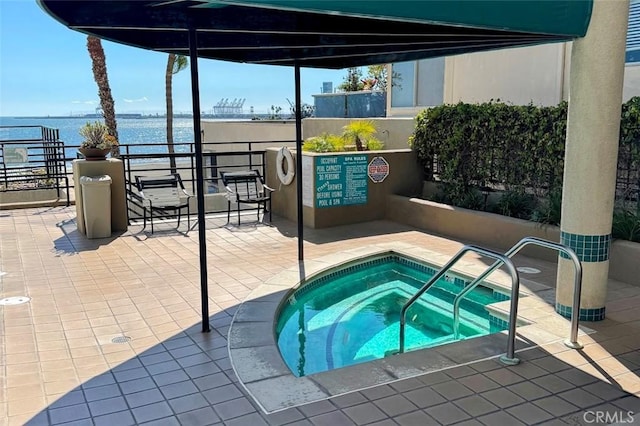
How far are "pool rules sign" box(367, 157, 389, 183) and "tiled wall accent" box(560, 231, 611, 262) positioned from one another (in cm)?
469

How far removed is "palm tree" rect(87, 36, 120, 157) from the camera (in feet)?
43.4

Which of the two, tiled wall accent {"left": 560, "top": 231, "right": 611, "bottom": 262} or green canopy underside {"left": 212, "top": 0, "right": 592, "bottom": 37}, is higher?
green canopy underside {"left": 212, "top": 0, "right": 592, "bottom": 37}

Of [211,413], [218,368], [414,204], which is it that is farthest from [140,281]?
[414,204]

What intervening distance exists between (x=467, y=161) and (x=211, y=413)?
6607mm

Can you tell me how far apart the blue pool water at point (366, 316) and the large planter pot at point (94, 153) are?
4.26 m

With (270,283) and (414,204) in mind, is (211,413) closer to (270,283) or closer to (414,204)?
(270,283)

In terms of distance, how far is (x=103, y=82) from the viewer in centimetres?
1382

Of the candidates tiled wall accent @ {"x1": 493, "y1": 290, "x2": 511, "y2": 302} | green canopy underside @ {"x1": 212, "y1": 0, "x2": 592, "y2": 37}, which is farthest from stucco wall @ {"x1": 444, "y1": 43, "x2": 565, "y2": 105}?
green canopy underside @ {"x1": 212, "y1": 0, "x2": 592, "y2": 37}

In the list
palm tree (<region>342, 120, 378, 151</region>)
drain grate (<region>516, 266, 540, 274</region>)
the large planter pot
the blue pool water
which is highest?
palm tree (<region>342, 120, 378, 151</region>)

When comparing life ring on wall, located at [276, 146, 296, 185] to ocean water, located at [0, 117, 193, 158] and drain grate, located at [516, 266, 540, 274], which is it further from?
drain grate, located at [516, 266, 540, 274]

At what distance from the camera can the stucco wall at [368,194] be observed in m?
8.75

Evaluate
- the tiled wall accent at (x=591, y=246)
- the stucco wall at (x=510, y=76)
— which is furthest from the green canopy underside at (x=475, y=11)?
the stucco wall at (x=510, y=76)

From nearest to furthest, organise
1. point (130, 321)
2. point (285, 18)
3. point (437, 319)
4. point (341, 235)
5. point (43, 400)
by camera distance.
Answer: point (43, 400)
point (285, 18)
point (130, 321)
point (437, 319)
point (341, 235)

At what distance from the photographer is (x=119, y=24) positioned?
4.43 metres
